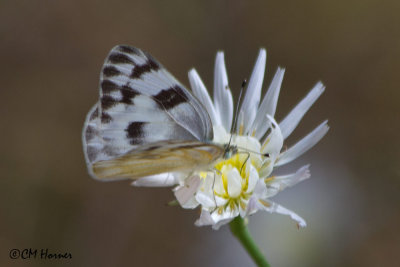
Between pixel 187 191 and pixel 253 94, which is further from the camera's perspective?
pixel 253 94

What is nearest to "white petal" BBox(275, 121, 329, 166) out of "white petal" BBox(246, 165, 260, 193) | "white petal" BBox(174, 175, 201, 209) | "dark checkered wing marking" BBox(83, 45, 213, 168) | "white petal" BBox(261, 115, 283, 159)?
"white petal" BBox(261, 115, 283, 159)

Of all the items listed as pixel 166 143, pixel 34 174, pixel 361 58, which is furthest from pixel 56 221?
pixel 361 58

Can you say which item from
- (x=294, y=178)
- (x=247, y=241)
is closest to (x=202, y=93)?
(x=294, y=178)

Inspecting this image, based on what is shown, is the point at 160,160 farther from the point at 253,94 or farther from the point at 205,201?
the point at 253,94

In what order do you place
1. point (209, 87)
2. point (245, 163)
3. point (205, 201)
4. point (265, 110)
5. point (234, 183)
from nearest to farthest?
point (205, 201)
point (234, 183)
point (245, 163)
point (265, 110)
point (209, 87)

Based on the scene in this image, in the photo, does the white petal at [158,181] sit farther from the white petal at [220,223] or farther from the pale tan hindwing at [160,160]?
the white petal at [220,223]

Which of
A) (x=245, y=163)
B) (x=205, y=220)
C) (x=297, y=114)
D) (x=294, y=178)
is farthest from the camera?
(x=297, y=114)

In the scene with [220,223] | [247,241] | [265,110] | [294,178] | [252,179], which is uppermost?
[265,110]
